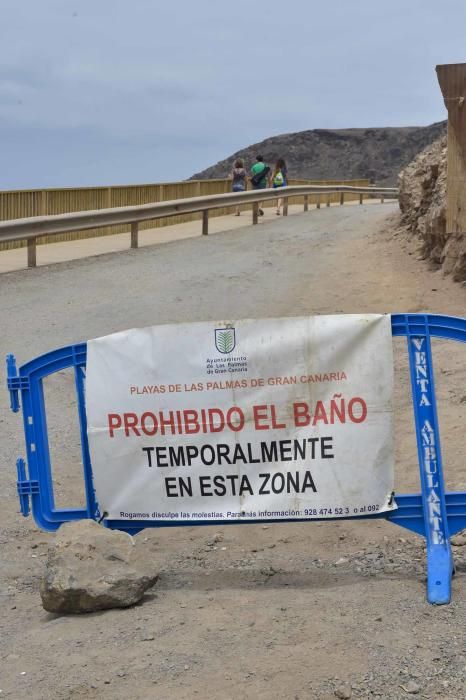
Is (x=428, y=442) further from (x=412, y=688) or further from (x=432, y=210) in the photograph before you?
(x=432, y=210)

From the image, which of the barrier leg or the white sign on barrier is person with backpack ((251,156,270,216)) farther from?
the barrier leg

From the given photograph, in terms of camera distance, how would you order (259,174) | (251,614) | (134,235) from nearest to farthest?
(251,614)
(134,235)
(259,174)

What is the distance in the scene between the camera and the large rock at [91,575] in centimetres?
496

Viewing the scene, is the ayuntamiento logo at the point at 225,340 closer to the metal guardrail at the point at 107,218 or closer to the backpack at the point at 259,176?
the metal guardrail at the point at 107,218

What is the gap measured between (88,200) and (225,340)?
750 inches

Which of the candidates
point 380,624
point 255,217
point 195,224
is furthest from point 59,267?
point 380,624

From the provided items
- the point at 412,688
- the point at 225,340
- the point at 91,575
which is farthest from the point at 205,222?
the point at 412,688

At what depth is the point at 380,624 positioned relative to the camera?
15.0ft

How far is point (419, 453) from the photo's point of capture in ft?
17.2

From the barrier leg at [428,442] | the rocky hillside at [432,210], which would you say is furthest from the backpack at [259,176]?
the barrier leg at [428,442]

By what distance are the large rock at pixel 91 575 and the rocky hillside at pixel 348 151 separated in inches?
2393

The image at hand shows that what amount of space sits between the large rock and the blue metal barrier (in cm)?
38

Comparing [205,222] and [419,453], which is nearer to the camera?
[419,453]

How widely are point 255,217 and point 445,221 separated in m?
10.7
